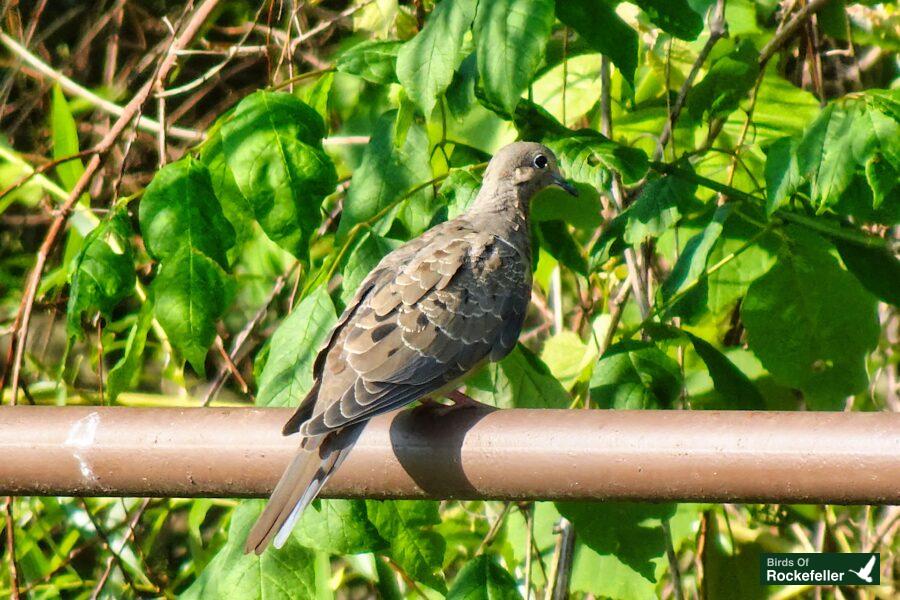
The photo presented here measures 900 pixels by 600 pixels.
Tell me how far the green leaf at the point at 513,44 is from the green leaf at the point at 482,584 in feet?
2.86

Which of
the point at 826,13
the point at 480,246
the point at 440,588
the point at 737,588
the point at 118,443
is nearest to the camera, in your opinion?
the point at 118,443

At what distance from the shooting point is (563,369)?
9.77 feet

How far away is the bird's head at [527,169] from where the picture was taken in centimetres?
280

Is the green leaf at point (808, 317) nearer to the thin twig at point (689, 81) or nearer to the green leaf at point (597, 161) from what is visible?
the thin twig at point (689, 81)

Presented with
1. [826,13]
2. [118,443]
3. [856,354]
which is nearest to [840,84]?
[826,13]

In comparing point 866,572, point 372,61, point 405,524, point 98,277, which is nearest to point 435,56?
point 372,61

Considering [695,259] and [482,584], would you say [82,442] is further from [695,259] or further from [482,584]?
[695,259]

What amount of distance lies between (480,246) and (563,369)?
0.54 metres

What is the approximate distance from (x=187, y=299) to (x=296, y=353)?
22cm

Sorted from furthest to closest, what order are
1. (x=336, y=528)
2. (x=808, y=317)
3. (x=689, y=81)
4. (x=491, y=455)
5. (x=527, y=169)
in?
(x=527, y=169) < (x=689, y=81) < (x=808, y=317) < (x=336, y=528) < (x=491, y=455)

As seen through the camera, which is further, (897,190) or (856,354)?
(856,354)

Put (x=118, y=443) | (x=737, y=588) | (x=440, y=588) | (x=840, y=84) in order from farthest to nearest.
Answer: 1. (x=840, y=84)
2. (x=737, y=588)
3. (x=440, y=588)
4. (x=118, y=443)

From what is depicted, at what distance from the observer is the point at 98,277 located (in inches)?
84.0

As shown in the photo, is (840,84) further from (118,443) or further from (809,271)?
(118,443)
